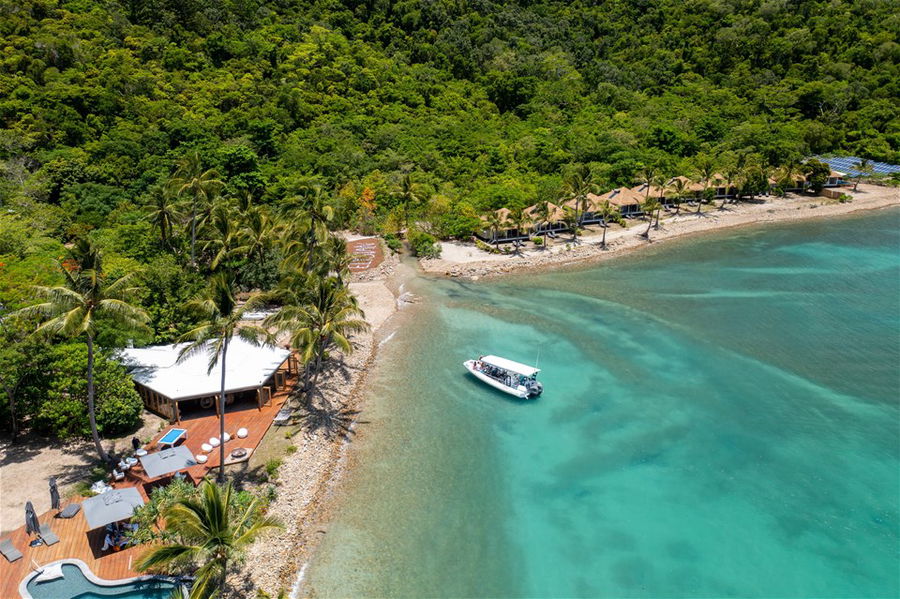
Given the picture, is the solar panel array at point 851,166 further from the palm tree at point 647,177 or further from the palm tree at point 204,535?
the palm tree at point 204,535

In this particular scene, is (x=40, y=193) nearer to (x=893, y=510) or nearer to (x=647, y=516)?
(x=647, y=516)

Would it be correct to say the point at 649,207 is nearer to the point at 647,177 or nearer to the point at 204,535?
the point at 647,177

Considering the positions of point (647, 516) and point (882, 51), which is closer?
point (647, 516)

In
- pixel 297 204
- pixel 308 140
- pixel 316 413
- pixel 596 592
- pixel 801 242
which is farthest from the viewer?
pixel 308 140

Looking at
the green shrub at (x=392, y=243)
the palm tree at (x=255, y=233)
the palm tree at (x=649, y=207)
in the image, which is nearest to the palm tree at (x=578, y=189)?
the palm tree at (x=649, y=207)

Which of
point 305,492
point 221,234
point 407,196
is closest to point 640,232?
point 407,196

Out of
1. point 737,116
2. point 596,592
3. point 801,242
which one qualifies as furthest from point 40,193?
point 737,116
